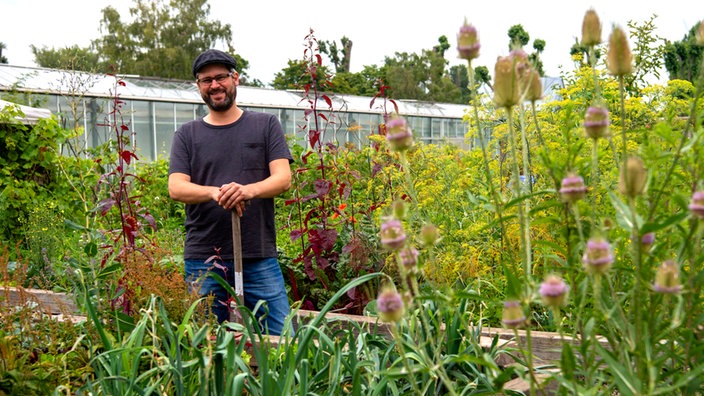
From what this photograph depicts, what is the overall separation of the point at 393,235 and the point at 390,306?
0.29 ft

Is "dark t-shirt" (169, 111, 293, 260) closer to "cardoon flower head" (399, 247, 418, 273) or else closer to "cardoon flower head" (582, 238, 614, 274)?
"cardoon flower head" (399, 247, 418, 273)

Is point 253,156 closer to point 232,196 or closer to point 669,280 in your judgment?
point 232,196

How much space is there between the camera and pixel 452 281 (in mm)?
3438

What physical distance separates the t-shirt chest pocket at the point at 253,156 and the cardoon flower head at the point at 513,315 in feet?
8.37

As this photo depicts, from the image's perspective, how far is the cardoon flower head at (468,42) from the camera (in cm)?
104

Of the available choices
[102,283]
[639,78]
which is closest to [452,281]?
[102,283]

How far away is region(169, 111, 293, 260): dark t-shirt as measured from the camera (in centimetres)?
330

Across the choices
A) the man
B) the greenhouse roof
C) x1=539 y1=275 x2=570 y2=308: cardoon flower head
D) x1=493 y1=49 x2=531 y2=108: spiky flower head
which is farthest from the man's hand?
the greenhouse roof

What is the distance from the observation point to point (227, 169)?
3332 mm

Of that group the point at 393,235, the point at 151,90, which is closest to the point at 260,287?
the point at 393,235

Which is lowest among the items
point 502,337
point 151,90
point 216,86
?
point 502,337

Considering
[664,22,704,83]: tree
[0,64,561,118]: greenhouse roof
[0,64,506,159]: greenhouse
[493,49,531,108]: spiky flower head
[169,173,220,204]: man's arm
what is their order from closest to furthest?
[493,49,531,108]: spiky flower head
[664,22,704,83]: tree
[169,173,220,204]: man's arm
[0,64,506,159]: greenhouse
[0,64,561,118]: greenhouse roof

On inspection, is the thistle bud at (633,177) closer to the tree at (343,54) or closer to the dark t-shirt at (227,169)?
the dark t-shirt at (227,169)

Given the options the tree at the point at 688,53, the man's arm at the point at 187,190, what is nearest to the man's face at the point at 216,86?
the man's arm at the point at 187,190
